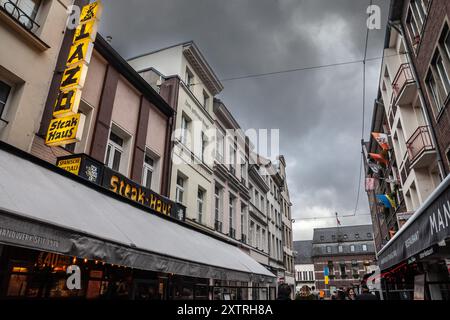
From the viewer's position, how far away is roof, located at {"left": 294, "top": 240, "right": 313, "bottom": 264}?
8788 cm

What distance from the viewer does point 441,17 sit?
960 cm

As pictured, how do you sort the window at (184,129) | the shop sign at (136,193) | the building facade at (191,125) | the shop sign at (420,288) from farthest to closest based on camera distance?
the window at (184,129) < the building facade at (191,125) < the shop sign at (136,193) < the shop sign at (420,288)

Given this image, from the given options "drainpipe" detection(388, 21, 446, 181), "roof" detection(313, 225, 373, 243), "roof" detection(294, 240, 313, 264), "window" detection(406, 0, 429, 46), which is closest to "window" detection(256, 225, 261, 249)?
"drainpipe" detection(388, 21, 446, 181)

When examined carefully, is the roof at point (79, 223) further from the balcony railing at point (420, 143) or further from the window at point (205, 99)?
the balcony railing at point (420, 143)

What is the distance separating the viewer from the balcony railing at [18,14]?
666 cm

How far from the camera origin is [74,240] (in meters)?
3.92

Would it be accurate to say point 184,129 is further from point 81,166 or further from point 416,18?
point 416,18

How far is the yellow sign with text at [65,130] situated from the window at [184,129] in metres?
6.98

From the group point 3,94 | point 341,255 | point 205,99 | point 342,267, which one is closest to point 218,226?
point 205,99

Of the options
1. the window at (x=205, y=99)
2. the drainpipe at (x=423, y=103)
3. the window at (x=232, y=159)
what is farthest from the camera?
the window at (x=232, y=159)

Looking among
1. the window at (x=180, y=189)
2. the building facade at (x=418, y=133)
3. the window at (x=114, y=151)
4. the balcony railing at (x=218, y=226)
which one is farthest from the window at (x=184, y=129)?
the building facade at (x=418, y=133)

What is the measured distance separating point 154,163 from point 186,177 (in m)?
2.14

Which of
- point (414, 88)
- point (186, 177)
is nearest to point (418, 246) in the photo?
point (186, 177)
